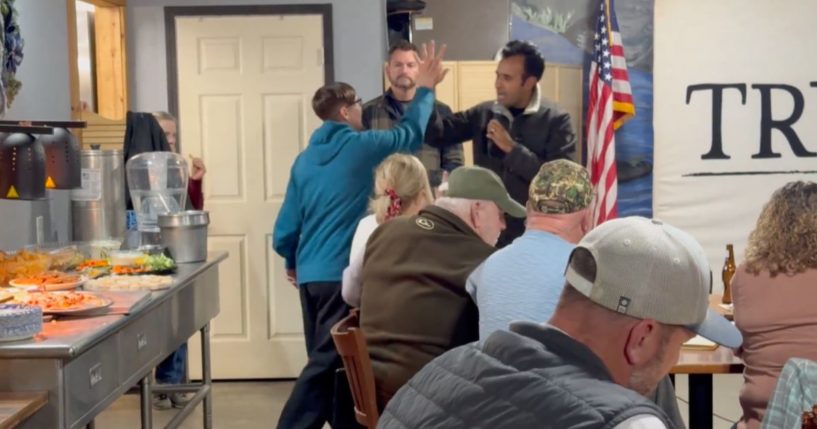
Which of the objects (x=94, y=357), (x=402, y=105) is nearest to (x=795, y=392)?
(x=94, y=357)

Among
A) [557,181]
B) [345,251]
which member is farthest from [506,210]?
[345,251]

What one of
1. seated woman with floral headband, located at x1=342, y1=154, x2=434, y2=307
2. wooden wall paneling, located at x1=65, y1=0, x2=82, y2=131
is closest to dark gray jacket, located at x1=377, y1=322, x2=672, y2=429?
seated woman with floral headband, located at x1=342, y1=154, x2=434, y2=307

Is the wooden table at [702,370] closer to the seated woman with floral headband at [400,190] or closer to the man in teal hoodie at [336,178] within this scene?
the seated woman with floral headband at [400,190]

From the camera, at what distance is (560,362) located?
1290mm

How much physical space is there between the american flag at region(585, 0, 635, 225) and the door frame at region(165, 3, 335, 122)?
152 cm

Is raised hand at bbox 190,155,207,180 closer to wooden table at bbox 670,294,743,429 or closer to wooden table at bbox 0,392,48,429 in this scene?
wooden table at bbox 0,392,48,429

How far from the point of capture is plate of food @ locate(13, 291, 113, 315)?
3314 millimetres

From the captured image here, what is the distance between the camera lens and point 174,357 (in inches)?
216

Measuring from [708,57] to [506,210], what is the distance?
324cm

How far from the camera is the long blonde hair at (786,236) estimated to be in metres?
3.04

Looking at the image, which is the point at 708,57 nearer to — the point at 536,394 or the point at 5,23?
the point at 5,23

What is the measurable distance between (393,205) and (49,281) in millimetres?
1278

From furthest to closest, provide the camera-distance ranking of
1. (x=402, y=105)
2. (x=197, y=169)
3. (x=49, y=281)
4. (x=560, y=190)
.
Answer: (x=197, y=169) → (x=402, y=105) → (x=49, y=281) → (x=560, y=190)

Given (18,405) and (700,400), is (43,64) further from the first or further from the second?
(700,400)
